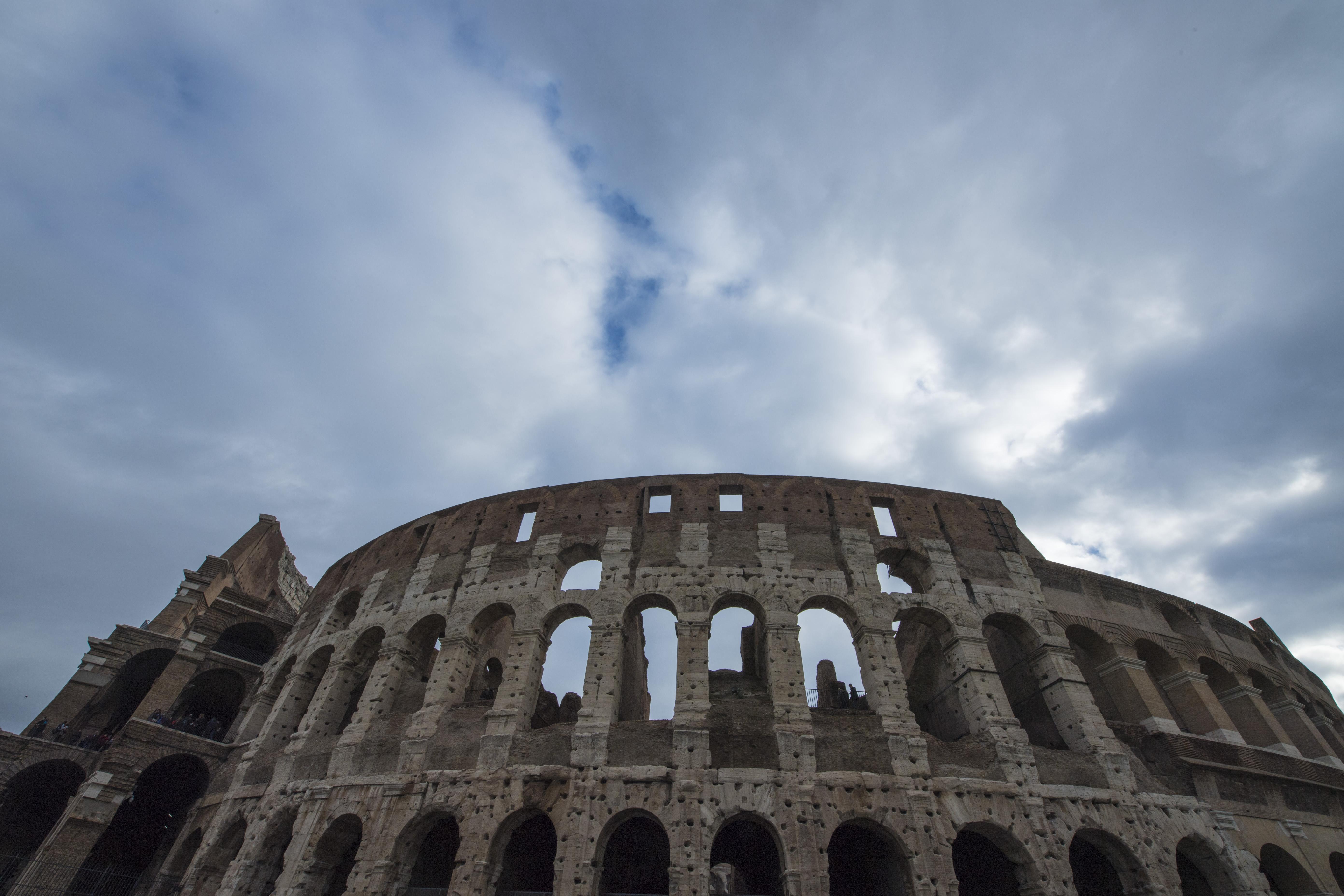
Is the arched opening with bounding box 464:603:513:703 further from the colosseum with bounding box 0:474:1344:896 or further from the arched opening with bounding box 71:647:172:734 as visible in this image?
the arched opening with bounding box 71:647:172:734

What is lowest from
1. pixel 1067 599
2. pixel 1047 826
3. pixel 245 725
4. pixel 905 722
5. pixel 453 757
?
pixel 1047 826

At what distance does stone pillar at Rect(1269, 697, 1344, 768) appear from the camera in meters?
15.8

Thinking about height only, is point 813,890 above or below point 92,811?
below

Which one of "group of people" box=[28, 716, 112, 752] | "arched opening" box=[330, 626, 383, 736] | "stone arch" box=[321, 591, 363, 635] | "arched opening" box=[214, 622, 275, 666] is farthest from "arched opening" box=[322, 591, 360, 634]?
"group of people" box=[28, 716, 112, 752]

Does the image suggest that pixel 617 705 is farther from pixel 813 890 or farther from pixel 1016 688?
pixel 1016 688

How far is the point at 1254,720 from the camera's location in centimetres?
1573

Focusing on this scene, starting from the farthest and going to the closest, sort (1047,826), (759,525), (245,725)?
(245,725), (759,525), (1047,826)

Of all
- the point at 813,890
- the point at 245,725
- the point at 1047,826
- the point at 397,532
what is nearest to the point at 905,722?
the point at 1047,826

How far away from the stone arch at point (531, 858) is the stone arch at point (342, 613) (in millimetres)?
7833

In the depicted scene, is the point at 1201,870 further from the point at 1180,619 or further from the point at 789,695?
the point at 789,695

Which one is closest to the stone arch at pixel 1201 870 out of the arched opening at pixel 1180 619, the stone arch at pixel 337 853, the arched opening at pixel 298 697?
the arched opening at pixel 1180 619

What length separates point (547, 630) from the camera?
14.6m

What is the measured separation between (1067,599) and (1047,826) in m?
6.58

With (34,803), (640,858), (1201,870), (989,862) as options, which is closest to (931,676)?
(989,862)
